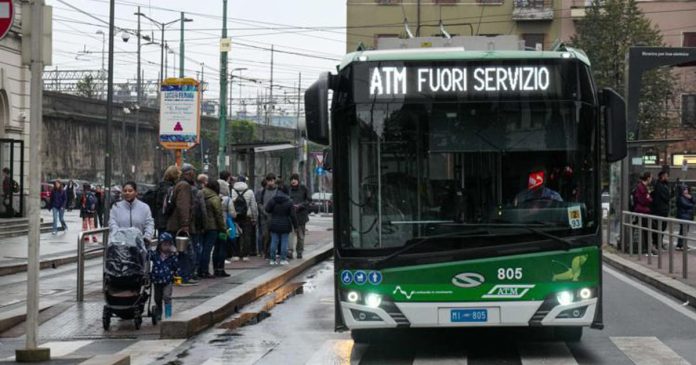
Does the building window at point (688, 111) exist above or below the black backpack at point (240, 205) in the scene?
above

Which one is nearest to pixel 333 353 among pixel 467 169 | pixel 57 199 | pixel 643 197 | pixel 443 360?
pixel 443 360

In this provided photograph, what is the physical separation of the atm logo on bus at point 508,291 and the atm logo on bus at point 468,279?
146 millimetres

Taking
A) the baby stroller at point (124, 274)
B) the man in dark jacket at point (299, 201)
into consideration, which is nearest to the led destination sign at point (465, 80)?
the baby stroller at point (124, 274)

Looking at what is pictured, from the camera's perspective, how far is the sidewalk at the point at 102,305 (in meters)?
10.0

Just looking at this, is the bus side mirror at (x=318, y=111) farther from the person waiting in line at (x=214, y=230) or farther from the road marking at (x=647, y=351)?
the person waiting in line at (x=214, y=230)

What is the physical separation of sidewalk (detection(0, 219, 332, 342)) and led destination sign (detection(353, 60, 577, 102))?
12.4ft

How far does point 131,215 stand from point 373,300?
13.3 ft

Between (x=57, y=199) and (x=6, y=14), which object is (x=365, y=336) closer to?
(x=6, y=14)

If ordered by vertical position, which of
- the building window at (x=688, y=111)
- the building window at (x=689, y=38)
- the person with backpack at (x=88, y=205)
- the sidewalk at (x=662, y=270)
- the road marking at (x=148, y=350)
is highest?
the building window at (x=689, y=38)

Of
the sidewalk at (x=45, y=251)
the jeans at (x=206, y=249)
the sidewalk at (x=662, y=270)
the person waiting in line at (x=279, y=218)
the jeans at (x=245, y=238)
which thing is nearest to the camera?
the sidewalk at (x=662, y=270)

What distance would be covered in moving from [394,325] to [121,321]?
4.18 metres

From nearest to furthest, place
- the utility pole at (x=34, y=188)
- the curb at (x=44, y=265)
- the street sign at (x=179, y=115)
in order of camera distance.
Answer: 1. the utility pole at (x=34, y=188)
2. the street sign at (x=179, y=115)
3. the curb at (x=44, y=265)

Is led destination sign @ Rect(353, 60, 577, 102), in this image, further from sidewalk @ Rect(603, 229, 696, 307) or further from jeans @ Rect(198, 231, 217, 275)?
jeans @ Rect(198, 231, 217, 275)

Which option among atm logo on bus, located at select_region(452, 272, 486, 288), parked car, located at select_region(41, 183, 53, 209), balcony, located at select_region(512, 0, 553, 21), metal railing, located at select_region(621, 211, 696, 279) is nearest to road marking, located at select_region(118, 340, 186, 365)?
atm logo on bus, located at select_region(452, 272, 486, 288)
